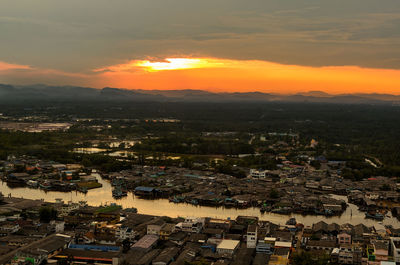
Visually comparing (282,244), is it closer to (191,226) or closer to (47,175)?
(191,226)

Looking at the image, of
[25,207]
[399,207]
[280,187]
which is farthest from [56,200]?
[399,207]

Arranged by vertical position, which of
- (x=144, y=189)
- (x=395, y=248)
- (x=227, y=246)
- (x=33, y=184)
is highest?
(x=395, y=248)

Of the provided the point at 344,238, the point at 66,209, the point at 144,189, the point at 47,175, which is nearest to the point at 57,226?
the point at 66,209

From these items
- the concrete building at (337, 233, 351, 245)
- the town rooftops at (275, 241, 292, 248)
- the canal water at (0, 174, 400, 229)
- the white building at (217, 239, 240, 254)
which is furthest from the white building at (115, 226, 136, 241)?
the concrete building at (337, 233, 351, 245)

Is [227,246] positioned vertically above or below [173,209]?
above

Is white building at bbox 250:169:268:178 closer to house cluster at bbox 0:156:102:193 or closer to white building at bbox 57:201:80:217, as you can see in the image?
house cluster at bbox 0:156:102:193

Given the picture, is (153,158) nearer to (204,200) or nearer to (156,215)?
(204,200)
